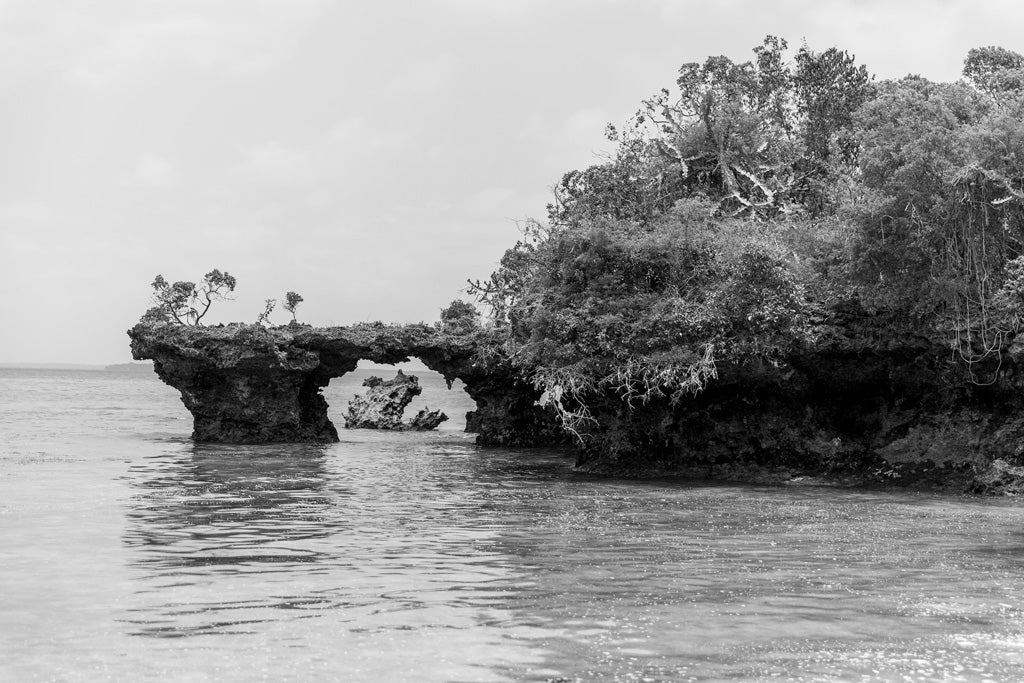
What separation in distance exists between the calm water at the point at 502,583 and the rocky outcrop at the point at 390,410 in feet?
75.7

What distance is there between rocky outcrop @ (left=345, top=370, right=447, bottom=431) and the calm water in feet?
75.7

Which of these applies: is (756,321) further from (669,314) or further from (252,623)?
(252,623)

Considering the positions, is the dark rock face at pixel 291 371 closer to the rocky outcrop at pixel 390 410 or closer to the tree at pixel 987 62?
the rocky outcrop at pixel 390 410

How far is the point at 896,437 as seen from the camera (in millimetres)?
22156

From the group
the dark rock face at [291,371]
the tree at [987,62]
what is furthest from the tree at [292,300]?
the tree at [987,62]

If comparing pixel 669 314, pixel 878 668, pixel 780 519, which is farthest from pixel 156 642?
pixel 669 314

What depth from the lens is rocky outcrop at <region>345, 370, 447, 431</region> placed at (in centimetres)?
4491

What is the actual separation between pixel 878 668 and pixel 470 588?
4.41 meters

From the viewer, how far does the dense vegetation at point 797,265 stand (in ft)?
65.9

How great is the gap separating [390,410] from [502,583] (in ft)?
113

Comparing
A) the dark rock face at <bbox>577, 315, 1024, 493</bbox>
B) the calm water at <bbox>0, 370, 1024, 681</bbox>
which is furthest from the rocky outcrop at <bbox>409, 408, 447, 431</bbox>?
the calm water at <bbox>0, 370, 1024, 681</bbox>

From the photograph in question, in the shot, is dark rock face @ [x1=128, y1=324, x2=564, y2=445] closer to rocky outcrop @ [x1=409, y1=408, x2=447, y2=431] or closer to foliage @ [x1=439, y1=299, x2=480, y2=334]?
foliage @ [x1=439, y1=299, x2=480, y2=334]

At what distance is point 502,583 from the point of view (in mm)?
11422

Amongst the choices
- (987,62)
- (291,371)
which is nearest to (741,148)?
(987,62)
